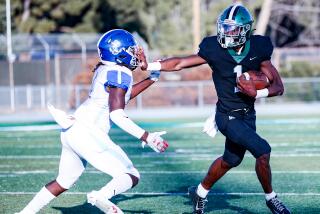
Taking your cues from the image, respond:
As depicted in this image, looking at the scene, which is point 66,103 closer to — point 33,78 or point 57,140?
point 33,78

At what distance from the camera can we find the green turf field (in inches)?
308

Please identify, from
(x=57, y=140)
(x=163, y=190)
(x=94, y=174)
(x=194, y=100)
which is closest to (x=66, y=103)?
(x=194, y=100)

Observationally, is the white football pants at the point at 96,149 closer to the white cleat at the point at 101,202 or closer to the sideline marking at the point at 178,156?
the white cleat at the point at 101,202

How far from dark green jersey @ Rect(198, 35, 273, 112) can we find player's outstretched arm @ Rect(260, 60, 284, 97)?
0.05m

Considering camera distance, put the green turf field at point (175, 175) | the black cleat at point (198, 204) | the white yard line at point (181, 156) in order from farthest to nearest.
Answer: the white yard line at point (181, 156), the green turf field at point (175, 175), the black cleat at point (198, 204)

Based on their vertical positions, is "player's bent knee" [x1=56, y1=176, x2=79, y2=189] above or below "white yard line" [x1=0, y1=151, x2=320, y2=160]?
above

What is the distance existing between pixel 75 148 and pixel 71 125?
20 centimetres

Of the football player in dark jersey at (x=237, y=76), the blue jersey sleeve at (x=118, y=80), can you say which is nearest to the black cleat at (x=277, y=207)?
the football player in dark jersey at (x=237, y=76)

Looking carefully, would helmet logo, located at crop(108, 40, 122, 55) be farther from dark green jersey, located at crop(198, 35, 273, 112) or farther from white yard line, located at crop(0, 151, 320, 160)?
white yard line, located at crop(0, 151, 320, 160)

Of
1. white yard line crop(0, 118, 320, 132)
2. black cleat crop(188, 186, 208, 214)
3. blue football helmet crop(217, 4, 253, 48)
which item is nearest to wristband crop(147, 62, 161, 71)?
blue football helmet crop(217, 4, 253, 48)

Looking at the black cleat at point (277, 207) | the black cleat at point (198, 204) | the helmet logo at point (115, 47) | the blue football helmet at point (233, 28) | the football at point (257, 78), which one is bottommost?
the black cleat at point (198, 204)

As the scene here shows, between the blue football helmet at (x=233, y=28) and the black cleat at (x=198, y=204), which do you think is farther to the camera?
the black cleat at (x=198, y=204)

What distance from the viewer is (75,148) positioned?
636 cm

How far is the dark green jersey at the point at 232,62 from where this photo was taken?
22.4ft
